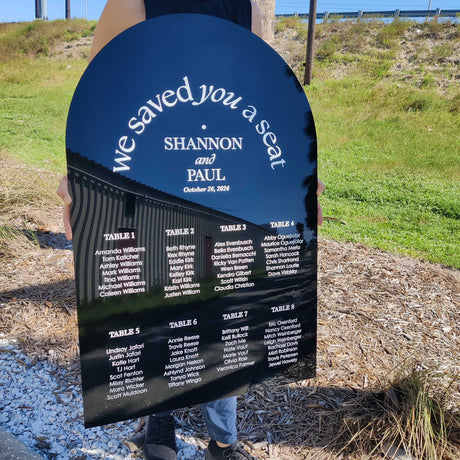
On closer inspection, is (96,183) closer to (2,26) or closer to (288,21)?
(288,21)

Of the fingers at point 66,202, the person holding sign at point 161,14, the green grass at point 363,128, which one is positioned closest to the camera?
the fingers at point 66,202

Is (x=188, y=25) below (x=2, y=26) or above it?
below

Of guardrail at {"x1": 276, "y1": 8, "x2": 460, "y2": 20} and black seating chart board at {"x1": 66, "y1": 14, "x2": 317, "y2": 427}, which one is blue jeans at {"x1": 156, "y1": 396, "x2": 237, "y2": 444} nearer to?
black seating chart board at {"x1": 66, "y1": 14, "x2": 317, "y2": 427}

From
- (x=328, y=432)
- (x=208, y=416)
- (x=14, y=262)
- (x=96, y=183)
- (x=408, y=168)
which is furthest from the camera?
(x=408, y=168)

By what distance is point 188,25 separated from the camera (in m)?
1.57

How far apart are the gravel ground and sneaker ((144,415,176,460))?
166 millimetres

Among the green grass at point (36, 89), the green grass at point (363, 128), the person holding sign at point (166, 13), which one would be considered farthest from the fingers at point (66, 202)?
the green grass at point (36, 89)

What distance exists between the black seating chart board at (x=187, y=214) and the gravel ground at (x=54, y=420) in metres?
0.90

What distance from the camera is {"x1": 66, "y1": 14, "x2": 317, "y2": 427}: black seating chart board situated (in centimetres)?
150

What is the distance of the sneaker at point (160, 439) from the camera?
7.39 ft

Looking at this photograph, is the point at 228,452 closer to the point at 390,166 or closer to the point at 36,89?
the point at 390,166

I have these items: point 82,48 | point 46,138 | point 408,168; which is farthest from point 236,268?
point 82,48

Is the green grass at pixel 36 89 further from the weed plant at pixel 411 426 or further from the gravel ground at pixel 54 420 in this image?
the weed plant at pixel 411 426

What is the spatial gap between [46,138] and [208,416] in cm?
1157
